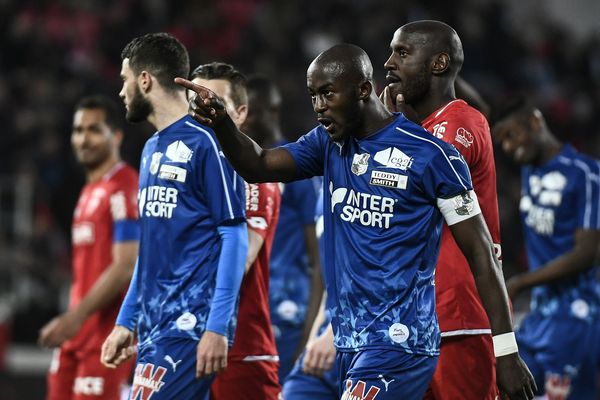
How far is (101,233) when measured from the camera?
7340mm

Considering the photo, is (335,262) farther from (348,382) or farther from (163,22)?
(163,22)

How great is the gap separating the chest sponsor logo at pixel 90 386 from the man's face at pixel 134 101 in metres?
2.36

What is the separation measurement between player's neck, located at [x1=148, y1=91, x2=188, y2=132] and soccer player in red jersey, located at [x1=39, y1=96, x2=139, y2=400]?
181 centimetres

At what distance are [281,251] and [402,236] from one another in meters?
2.96

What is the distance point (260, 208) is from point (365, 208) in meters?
1.45

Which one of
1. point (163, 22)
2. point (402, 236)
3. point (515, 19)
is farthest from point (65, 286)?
point (515, 19)

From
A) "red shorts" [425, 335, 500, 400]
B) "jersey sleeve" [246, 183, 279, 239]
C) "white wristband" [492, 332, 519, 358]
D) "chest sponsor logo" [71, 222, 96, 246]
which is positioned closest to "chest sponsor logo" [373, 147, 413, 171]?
"white wristband" [492, 332, 519, 358]

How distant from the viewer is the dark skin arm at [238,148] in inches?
168

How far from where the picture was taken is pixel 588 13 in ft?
69.8

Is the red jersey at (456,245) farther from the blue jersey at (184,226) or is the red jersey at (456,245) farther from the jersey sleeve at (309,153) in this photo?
the blue jersey at (184,226)

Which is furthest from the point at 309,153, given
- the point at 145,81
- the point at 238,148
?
the point at 145,81

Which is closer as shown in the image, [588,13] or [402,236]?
[402,236]

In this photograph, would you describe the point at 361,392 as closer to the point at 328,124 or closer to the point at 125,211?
the point at 328,124

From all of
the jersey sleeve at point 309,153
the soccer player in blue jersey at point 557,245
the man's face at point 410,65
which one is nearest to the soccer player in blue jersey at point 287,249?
the soccer player in blue jersey at point 557,245
